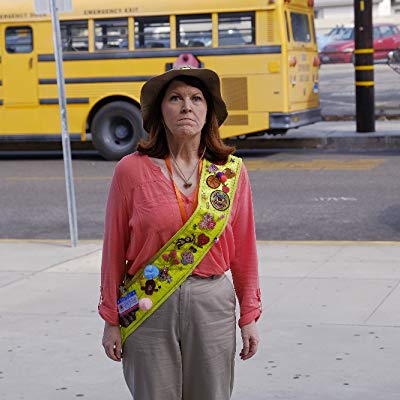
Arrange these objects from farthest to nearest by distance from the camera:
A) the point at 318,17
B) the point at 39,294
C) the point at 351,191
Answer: the point at 318,17, the point at 351,191, the point at 39,294

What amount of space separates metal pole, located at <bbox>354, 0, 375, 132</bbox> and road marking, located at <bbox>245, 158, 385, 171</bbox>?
2.90m

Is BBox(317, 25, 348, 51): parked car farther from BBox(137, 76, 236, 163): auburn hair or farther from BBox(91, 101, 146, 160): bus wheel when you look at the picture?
BBox(137, 76, 236, 163): auburn hair

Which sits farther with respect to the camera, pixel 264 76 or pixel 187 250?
pixel 264 76

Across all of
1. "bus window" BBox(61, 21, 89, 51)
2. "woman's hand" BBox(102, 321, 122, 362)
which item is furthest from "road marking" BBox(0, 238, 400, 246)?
"bus window" BBox(61, 21, 89, 51)

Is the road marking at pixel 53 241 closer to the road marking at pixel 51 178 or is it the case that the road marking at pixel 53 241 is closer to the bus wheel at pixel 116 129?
the road marking at pixel 51 178

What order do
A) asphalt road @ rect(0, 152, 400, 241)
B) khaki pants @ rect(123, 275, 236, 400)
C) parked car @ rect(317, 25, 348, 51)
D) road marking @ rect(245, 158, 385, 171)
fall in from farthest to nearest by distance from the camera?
parked car @ rect(317, 25, 348, 51), road marking @ rect(245, 158, 385, 171), asphalt road @ rect(0, 152, 400, 241), khaki pants @ rect(123, 275, 236, 400)

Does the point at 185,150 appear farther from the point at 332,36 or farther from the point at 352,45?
the point at 332,36

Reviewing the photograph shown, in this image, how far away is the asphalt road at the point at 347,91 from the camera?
24.8 metres

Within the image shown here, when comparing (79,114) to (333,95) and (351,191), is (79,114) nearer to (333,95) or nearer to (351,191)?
(351,191)

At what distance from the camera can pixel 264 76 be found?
17203mm

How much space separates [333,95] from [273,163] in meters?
14.0

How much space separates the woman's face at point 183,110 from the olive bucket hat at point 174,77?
3 cm

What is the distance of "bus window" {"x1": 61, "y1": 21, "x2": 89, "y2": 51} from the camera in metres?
17.9

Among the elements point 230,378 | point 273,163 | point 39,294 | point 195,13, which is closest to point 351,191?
point 273,163
